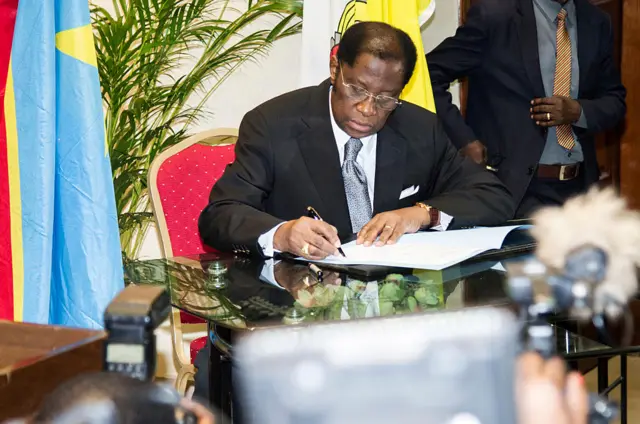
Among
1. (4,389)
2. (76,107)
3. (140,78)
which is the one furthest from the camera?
(140,78)

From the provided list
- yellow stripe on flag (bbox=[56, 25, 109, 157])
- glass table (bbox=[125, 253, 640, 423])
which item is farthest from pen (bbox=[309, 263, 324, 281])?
yellow stripe on flag (bbox=[56, 25, 109, 157])

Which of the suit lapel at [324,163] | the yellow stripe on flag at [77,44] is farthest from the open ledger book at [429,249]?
the yellow stripe on flag at [77,44]

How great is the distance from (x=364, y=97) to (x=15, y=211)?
3.43 ft

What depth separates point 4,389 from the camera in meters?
0.97

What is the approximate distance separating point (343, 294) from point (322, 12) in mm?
2095

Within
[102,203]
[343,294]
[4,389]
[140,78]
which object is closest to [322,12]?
[140,78]

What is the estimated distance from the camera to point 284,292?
1.75 meters

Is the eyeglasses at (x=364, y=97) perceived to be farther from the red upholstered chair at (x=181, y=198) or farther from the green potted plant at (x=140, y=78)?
the green potted plant at (x=140, y=78)

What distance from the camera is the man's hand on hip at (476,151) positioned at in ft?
10.8

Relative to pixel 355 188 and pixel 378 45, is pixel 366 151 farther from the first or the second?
pixel 378 45

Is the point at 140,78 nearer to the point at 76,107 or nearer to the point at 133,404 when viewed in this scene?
the point at 76,107

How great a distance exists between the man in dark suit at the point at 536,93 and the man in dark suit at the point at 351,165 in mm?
708

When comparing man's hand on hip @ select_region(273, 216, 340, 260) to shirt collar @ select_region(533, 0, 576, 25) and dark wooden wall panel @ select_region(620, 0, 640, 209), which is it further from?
dark wooden wall panel @ select_region(620, 0, 640, 209)

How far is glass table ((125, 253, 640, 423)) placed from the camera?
1.57 metres
